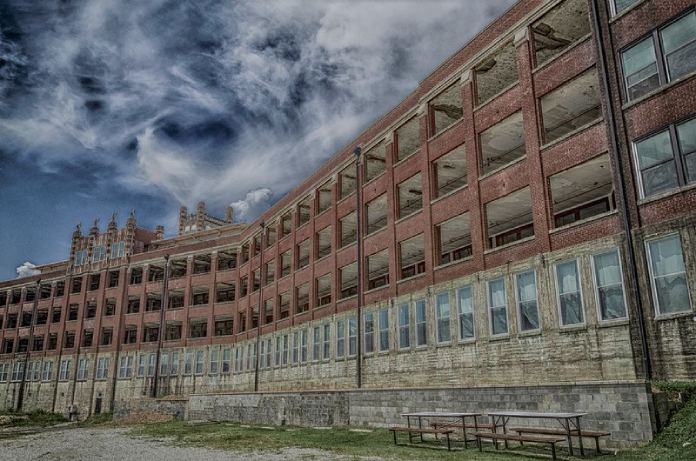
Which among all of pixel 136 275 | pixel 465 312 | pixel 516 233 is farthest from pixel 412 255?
pixel 136 275

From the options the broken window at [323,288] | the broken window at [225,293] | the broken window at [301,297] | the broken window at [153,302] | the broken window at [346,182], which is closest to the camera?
the broken window at [346,182]

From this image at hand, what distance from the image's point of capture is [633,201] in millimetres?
16938

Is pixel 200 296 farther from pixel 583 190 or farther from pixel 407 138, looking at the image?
pixel 583 190

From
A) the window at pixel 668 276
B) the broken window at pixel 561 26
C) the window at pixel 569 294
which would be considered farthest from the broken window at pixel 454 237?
the window at pixel 668 276

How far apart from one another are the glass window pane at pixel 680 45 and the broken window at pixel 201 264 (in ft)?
145

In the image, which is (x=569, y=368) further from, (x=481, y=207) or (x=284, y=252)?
(x=284, y=252)

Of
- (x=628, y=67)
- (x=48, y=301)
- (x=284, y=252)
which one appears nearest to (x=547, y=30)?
(x=628, y=67)

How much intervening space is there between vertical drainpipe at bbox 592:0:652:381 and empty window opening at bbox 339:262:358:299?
1807 centimetres

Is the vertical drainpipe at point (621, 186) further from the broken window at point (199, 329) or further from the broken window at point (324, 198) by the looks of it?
the broken window at point (199, 329)

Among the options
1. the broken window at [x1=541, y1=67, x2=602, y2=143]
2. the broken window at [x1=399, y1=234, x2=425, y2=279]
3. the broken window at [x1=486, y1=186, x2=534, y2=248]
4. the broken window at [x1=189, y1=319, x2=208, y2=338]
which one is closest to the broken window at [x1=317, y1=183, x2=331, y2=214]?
the broken window at [x1=399, y1=234, x2=425, y2=279]

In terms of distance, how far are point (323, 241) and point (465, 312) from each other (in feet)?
58.6

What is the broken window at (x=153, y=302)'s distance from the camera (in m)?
55.8

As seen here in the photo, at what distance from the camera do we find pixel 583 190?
893 inches

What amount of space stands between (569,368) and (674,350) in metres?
3.75
